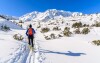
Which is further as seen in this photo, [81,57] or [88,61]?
[81,57]

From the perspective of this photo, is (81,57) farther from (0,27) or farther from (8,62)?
(0,27)

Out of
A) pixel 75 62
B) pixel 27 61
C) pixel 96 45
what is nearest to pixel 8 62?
pixel 27 61

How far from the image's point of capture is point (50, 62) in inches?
424

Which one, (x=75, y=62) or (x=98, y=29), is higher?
(x=98, y=29)

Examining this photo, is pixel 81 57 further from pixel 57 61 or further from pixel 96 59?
pixel 57 61

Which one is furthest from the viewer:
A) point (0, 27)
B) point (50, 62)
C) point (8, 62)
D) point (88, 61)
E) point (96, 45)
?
point (0, 27)

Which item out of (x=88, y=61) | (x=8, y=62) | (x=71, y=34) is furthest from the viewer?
(x=71, y=34)

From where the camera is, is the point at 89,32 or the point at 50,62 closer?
the point at 50,62

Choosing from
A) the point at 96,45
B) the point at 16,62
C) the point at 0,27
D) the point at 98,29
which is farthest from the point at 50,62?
the point at 0,27

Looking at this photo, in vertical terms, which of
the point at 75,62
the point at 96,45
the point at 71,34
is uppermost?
the point at 71,34

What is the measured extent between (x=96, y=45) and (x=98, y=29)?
33.0 ft

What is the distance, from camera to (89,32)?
2570 cm

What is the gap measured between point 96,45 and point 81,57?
17.1 ft

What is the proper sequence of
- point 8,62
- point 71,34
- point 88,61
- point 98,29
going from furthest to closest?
point 98,29, point 71,34, point 88,61, point 8,62
